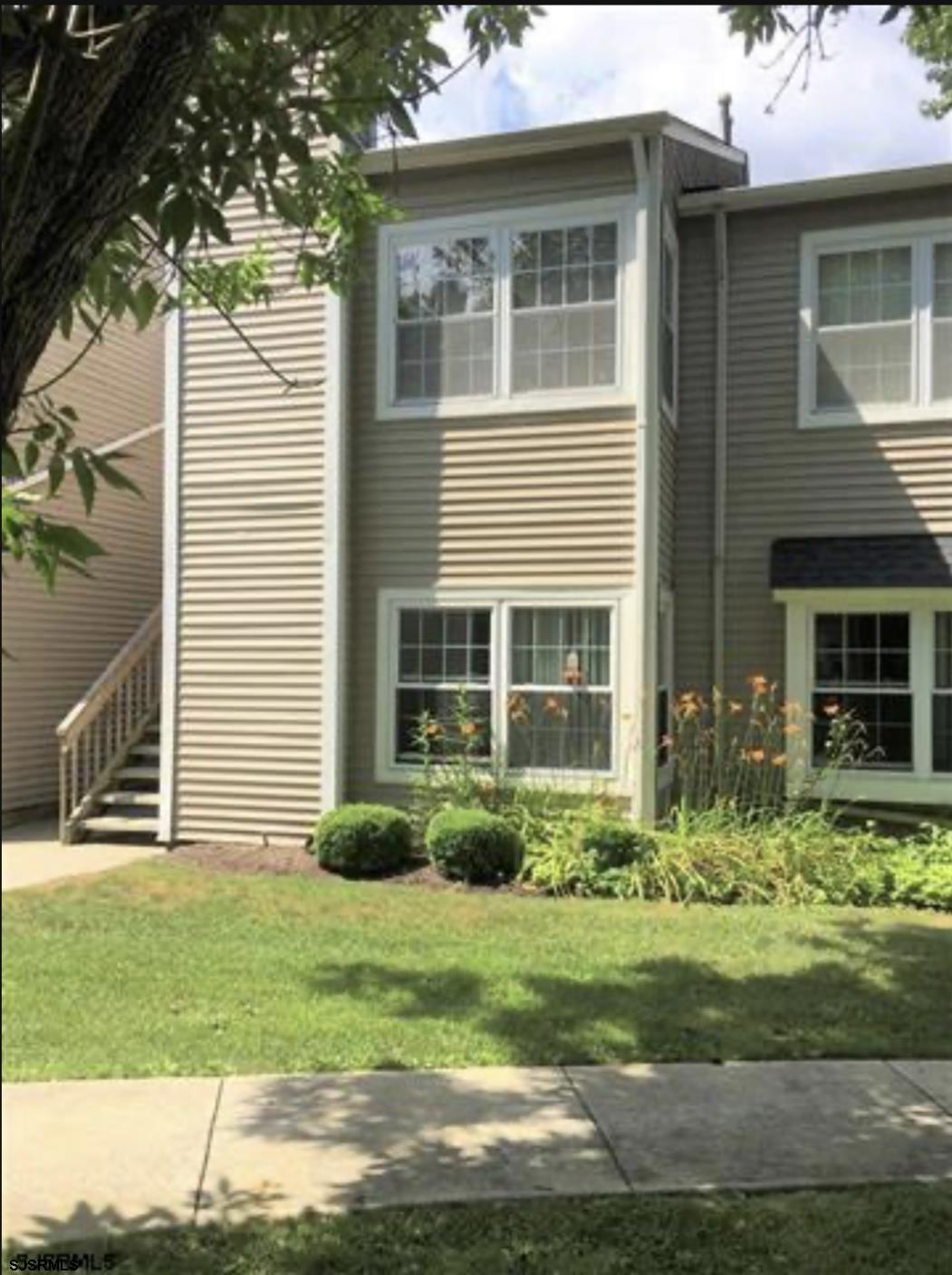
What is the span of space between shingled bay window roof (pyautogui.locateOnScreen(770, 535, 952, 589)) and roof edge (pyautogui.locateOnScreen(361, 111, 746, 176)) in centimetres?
394

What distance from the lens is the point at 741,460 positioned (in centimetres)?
1202

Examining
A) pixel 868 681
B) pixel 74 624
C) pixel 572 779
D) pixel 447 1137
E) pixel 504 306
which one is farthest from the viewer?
pixel 74 624

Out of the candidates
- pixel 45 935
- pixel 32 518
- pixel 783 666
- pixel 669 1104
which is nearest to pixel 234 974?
pixel 45 935

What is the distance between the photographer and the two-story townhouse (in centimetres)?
1084

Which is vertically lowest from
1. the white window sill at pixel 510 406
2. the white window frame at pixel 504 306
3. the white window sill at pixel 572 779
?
the white window sill at pixel 572 779

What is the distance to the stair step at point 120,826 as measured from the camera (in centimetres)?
1173

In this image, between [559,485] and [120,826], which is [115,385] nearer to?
[120,826]

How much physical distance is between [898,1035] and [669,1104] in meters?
1.57

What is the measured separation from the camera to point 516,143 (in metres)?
10.8

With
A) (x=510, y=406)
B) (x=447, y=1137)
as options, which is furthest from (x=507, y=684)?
(x=447, y=1137)

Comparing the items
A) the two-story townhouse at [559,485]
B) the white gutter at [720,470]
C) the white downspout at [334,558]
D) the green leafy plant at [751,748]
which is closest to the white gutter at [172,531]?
the two-story townhouse at [559,485]

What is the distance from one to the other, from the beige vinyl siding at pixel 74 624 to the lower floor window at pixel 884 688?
6.90 metres

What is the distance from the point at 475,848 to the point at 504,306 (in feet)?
15.9

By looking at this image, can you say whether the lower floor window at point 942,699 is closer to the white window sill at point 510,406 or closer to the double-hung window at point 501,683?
the double-hung window at point 501,683
